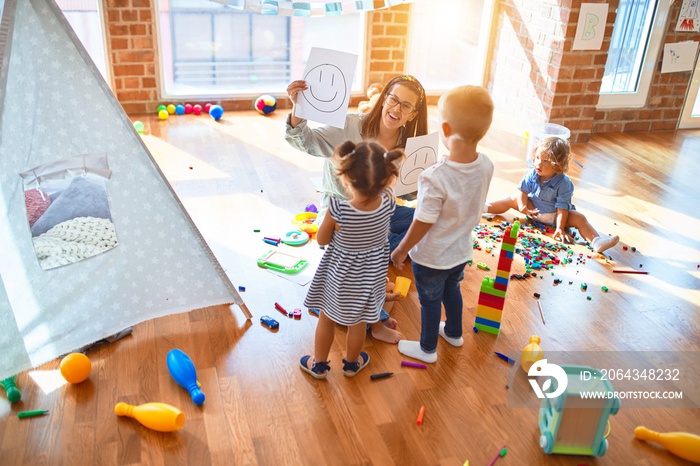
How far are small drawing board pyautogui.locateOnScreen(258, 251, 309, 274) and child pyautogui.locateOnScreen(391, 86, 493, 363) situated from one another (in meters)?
0.75

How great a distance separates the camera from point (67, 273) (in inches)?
80.5

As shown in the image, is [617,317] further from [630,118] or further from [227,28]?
[227,28]

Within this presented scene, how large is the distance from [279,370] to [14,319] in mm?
816

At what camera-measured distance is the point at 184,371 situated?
1963 mm

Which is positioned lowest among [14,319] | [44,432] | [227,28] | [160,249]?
[44,432]

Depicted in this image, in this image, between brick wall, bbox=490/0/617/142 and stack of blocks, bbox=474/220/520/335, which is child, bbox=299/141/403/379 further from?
brick wall, bbox=490/0/617/142

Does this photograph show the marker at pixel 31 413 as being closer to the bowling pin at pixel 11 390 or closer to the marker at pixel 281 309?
the bowling pin at pixel 11 390

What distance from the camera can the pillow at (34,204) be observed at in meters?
2.04

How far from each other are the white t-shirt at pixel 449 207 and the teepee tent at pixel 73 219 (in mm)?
747

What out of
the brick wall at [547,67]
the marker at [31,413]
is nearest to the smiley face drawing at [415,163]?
the marker at [31,413]

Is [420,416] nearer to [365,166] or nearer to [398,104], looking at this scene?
[365,166]

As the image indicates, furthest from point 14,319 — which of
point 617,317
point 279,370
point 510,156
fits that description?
point 510,156

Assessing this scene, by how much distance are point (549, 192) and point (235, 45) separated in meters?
2.47

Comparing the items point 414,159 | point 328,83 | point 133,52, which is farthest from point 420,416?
point 133,52
